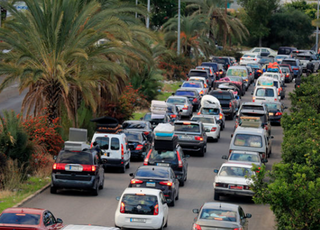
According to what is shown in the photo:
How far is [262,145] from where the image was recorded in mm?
29875

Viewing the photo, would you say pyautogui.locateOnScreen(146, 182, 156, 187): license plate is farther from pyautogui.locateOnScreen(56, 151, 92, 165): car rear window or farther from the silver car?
the silver car

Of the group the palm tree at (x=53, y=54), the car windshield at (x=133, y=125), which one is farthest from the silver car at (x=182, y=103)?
the palm tree at (x=53, y=54)

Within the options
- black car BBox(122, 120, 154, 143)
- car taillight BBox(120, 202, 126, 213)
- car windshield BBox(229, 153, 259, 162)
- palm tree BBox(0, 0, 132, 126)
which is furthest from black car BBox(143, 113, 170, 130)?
car taillight BBox(120, 202, 126, 213)

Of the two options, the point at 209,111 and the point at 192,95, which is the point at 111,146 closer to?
the point at 209,111

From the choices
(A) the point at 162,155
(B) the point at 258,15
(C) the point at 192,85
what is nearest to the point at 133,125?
(A) the point at 162,155

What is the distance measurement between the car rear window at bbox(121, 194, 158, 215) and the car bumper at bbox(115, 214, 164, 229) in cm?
12

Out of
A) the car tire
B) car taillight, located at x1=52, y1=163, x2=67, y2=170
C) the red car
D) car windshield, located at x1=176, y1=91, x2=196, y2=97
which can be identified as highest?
the red car

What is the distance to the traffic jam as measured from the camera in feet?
57.9

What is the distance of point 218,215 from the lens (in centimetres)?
1742

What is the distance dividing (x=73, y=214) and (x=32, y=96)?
10157 millimetres

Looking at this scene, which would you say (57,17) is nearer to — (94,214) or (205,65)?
(94,214)

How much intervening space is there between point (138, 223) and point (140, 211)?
1.07 ft

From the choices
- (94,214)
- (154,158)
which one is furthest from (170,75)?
(94,214)

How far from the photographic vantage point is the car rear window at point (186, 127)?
3303 cm
